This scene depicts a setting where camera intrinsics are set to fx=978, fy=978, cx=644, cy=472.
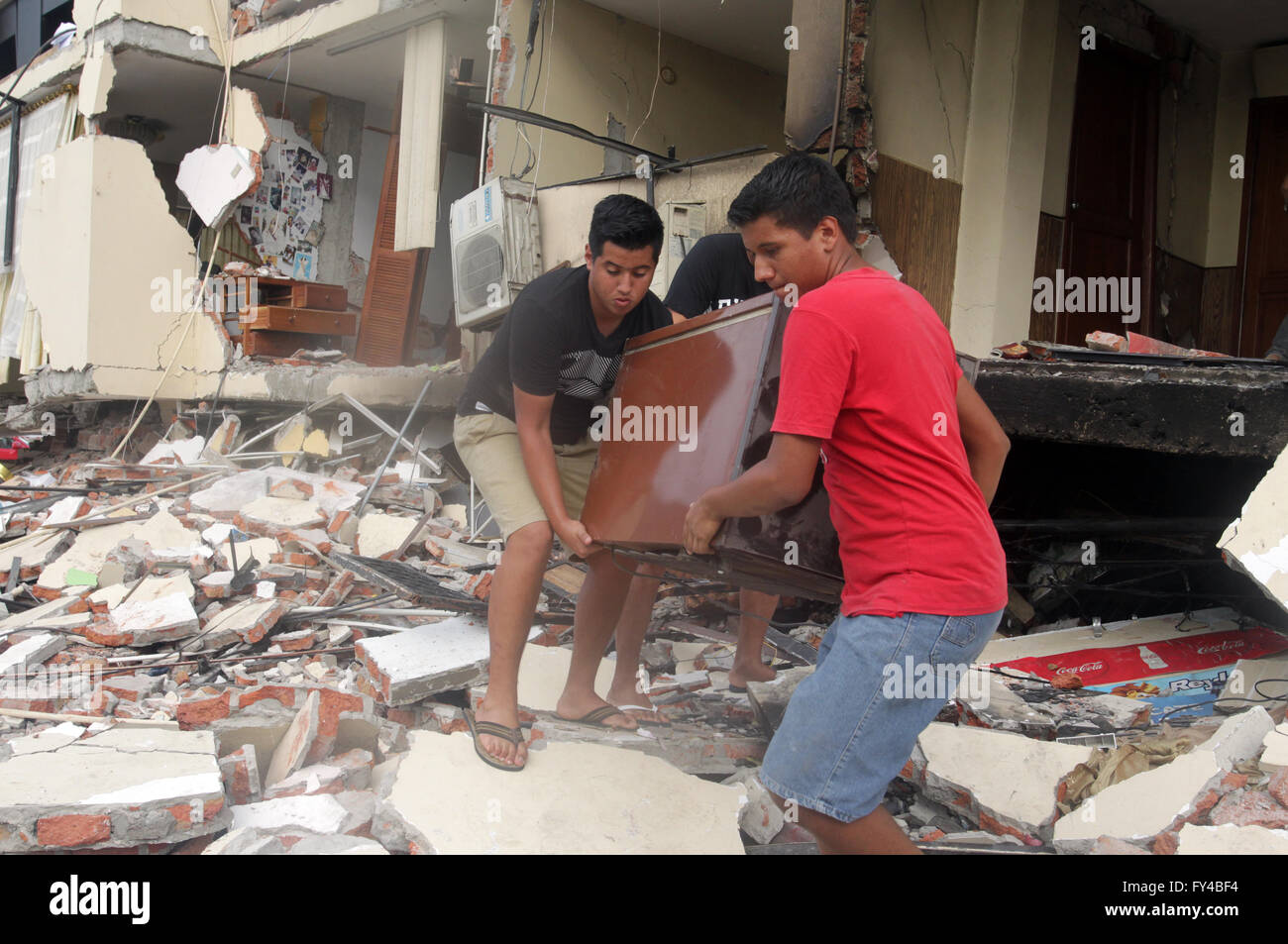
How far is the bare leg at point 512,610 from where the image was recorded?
10.0 ft

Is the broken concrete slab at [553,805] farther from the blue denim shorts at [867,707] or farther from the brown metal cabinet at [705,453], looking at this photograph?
the blue denim shorts at [867,707]

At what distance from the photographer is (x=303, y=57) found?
31.5 ft

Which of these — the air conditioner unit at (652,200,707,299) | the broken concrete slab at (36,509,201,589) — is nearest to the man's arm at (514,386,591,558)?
the broken concrete slab at (36,509,201,589)

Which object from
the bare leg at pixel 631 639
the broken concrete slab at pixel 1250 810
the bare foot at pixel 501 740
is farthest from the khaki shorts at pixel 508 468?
the broken concrete slab at pixel 1250 810

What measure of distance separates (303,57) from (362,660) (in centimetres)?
795

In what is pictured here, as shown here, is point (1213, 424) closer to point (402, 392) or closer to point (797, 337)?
point (797, 337)

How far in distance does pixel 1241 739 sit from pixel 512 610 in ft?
7.36

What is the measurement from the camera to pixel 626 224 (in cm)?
292

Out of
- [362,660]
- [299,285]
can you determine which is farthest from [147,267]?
[362,660]

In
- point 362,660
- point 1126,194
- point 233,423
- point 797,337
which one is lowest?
point 362,660

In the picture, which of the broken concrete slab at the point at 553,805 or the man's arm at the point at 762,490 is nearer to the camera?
the man's arm at the point at 762,490

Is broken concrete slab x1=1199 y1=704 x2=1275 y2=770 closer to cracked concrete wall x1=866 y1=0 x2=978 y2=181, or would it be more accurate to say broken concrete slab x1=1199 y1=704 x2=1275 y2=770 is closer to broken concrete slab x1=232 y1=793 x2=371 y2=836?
broken concrete slab x1=232 y1=793 x2=371 y2=836

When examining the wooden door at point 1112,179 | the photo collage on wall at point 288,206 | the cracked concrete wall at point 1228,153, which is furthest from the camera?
the photo collage on wall at point 288,206

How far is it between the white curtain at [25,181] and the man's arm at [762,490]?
11.1 m
